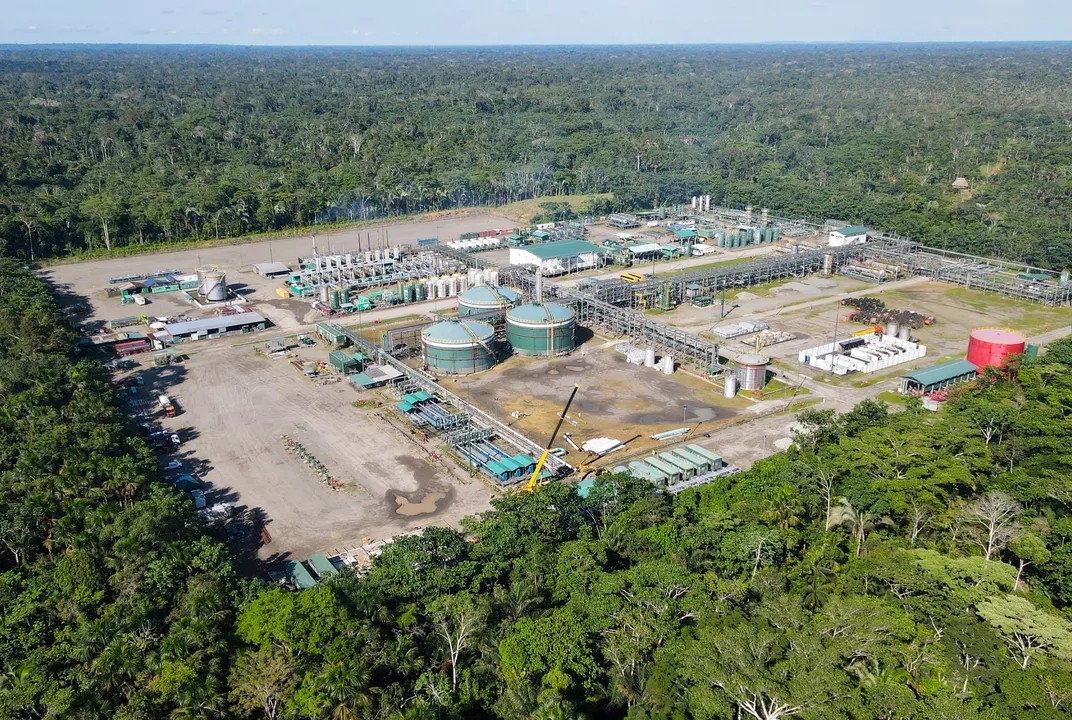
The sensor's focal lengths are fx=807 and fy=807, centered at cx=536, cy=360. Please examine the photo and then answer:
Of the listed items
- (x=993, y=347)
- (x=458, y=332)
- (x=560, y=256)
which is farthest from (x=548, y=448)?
(x=560, y=256)

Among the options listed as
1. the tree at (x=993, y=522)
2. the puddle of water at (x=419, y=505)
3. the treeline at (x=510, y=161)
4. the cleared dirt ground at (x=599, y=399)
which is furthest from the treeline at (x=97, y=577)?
the treeline at (x=510, y=161)

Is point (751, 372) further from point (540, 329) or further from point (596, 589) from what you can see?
point (596, 589)

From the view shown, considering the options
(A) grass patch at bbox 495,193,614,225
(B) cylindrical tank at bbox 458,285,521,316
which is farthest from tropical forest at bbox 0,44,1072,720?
(A) grass patch at bbox 495,193,614,225

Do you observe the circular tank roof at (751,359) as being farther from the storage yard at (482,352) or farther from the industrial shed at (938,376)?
the industrial shed at (938,376)

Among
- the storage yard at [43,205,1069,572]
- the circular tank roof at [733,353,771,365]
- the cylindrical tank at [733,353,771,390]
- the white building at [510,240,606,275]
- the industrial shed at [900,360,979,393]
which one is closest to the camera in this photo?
the storage yard at [43,205,1069,572]

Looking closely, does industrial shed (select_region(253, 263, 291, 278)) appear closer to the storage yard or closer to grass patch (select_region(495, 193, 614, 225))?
the storage yard

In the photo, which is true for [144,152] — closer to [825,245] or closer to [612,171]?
[612,171]

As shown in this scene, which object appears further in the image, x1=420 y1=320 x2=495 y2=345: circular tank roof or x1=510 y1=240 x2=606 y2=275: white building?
x1=510 y1=240 x2=606 y2=275: white building
